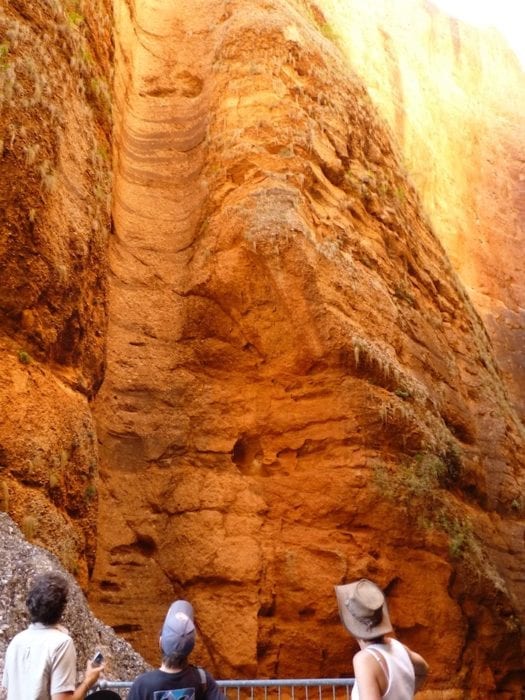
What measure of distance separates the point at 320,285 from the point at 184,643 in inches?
305

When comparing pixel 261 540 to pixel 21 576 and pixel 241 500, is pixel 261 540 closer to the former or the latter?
pixel 241 500

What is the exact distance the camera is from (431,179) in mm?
24703

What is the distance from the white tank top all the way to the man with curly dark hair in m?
1.37

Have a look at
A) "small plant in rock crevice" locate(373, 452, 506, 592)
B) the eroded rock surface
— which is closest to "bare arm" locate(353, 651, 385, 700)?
the eroded rock surface

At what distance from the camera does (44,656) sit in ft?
11.9

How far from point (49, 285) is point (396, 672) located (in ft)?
21.3

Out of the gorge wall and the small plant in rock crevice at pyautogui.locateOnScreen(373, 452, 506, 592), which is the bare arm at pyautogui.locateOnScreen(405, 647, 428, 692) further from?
the small plant in rock crevice at pyautogui.locateOnScreen(373, 452, 506, 592)

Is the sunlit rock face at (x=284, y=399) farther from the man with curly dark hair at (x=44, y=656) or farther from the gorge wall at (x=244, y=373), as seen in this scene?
the man with curly dark hair at (x=44, y=656)

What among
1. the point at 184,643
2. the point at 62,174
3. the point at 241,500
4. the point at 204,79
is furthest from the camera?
the point at 204,79

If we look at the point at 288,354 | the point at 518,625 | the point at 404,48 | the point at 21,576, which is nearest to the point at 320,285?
the point at 288,354

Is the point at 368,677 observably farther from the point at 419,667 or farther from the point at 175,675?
the point at 175,675

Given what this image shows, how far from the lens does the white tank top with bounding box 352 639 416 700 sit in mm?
3102

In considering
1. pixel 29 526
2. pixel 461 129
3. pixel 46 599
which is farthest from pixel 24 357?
pixel 461 129

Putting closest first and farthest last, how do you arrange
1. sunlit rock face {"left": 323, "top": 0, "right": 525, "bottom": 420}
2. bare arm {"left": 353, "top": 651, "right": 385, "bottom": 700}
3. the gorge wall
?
bare arm {"left": 353, "top": 651, "right": 385, "bottom": 700}, the gorge wall, sunlit rock face {"left": 323, "top": 0, "right": 525, "bottom": 420}
